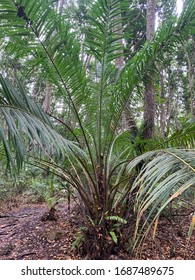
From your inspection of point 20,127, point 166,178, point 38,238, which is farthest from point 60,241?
point 166,178

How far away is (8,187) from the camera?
5.72 m

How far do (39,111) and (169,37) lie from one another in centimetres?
156

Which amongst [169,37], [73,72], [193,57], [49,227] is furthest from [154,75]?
[193,57]

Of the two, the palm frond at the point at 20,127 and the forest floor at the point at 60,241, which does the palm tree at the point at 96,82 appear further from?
the forest floor at the point at 60,241

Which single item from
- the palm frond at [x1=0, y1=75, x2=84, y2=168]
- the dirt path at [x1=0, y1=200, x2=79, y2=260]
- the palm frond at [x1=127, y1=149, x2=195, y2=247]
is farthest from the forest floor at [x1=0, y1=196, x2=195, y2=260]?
the palm frond at [x1=0, y1=75, x2=84, y2=168]

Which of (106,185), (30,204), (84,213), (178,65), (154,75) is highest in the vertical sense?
(178,65)

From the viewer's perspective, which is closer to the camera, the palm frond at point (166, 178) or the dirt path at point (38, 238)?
the palm frond at point (166, 178)

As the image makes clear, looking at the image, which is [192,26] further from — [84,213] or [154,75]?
[84,213]

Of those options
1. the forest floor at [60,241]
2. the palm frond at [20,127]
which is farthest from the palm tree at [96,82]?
the forest floor at [60,241]

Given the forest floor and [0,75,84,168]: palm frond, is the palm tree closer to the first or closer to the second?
[0,75,84,168]: palm frond

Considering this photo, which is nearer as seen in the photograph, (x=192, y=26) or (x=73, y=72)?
(x=192, y=26)

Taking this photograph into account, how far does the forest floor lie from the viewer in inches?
98.6

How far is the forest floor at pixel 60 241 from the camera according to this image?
2.50 metres

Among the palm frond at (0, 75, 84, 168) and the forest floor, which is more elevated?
the palm frond at (0, 75, 84, 168)
